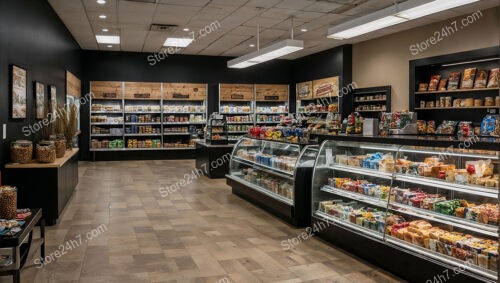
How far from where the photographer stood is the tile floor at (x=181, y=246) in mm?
3883

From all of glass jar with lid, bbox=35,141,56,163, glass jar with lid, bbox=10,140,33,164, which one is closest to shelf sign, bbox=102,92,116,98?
glass jar with lid, bbox=35,141,56,163

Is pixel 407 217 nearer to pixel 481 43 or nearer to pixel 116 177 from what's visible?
pixel 481 43

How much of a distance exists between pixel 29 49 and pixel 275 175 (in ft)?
13.5

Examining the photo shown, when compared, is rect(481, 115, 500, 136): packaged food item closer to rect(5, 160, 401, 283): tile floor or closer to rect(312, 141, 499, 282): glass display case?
rect(312, 141, 499, 282): glass display case

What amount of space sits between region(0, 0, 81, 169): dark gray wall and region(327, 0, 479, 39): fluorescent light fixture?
14.4 feet

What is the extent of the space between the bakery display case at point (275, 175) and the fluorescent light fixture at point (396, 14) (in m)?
1.87

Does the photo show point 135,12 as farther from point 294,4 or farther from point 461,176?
point 461,176

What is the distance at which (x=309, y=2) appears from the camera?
717 cm

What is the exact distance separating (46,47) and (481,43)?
7.71m

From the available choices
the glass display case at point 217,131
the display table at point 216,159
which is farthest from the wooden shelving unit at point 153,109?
the display table at point 216,159

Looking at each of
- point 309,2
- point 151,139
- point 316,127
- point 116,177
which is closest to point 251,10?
point 309,2

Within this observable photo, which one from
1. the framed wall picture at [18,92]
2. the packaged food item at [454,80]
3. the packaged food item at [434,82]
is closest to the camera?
the framed wall picture at [18,92]

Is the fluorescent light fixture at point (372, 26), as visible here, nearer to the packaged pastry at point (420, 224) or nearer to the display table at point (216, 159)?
the packaged pastry at point (420, 224)

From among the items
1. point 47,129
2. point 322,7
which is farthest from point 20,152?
point 322,7
